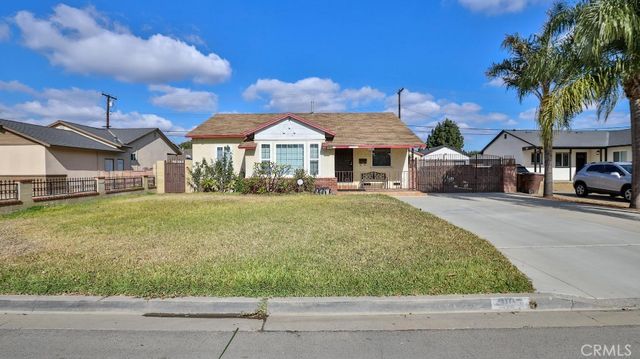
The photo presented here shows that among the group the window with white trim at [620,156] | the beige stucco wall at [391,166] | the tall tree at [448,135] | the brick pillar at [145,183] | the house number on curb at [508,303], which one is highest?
the tall tree at [448,135]

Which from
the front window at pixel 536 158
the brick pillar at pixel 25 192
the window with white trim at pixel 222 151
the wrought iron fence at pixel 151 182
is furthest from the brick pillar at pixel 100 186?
the front window at pixel 536 158

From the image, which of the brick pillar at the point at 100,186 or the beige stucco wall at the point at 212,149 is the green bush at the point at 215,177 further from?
the brick pillar at the point at 100,186

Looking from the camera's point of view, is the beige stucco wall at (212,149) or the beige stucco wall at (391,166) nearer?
the beige stucco wall at (391,166)

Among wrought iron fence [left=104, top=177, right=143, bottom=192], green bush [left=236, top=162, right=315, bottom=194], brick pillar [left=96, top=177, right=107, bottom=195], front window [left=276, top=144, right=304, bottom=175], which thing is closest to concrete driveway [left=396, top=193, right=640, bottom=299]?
green bush [left=236, top=162, right=315, bottom=194]

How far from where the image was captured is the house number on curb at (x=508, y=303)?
4.88m

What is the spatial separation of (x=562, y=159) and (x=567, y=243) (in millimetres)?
29438

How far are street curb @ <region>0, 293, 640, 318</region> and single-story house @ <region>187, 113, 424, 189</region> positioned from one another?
16.0 m

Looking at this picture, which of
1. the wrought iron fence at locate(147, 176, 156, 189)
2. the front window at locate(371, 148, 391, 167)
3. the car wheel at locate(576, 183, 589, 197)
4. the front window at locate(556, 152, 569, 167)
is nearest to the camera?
the car wheel at locate(576, 183, 589, 197)

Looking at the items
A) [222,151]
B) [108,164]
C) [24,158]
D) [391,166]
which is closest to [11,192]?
[222,151]

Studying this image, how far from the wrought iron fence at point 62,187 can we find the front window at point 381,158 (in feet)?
47.7

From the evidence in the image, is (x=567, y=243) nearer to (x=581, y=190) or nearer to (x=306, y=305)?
(x=306, y=305)

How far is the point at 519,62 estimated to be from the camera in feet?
62.4

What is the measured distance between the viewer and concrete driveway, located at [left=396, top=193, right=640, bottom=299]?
5578 mm

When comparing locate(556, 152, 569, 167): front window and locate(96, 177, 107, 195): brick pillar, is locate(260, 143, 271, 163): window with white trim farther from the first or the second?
locate(556, 152, 569, 167): front window
